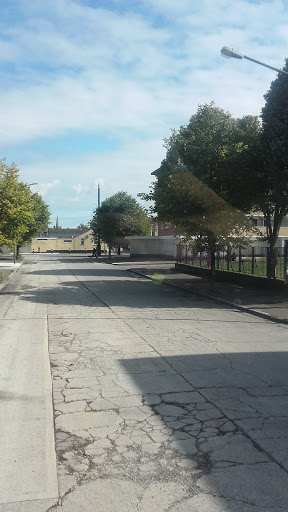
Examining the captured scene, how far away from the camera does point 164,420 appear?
4.82 meters

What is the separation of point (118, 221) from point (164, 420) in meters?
50.5

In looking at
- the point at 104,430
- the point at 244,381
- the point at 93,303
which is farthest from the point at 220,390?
→ the point at 93,303

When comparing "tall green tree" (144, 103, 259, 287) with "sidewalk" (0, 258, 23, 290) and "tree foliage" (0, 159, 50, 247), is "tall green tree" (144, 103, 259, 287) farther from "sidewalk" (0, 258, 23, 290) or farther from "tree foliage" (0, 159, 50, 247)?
"sidewalk" (0, 258, 23, 290)

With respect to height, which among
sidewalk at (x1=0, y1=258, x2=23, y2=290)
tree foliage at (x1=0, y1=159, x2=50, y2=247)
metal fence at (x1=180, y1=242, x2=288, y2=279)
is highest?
tree foliage at (x1=0, y1=159, x2=50, y2=247)

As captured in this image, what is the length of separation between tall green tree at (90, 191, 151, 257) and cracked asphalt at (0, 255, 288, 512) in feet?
146

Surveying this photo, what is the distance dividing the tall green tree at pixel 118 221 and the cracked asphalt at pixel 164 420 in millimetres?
44441

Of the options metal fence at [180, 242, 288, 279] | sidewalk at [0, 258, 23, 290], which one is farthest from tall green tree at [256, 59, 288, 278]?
sidewalk at [0, 258, 23, 290]

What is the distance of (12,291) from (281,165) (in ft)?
38.4

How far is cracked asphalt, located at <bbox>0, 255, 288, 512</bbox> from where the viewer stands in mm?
3389

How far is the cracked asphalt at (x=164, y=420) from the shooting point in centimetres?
339

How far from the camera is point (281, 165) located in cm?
1586

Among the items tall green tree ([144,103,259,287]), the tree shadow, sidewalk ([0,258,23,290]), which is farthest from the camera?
sidewalk ([0,258,23,290])

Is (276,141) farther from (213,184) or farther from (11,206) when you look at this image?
(11,206)

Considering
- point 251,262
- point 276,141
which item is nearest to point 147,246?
point 251,262
